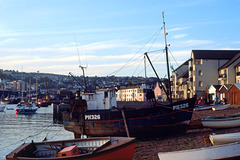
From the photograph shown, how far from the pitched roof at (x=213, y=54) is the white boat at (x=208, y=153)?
5551 centimetres

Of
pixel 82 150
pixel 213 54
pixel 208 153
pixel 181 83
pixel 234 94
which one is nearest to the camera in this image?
pixel 208 153

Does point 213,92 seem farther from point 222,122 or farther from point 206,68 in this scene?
point 222,122

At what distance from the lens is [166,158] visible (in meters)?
15.8

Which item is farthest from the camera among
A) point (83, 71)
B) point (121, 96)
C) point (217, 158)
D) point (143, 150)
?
point (121, 96)

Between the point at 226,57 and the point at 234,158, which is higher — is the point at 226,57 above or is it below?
above

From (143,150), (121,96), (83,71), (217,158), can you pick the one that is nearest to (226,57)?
(83,71)

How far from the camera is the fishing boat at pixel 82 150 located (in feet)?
53.0

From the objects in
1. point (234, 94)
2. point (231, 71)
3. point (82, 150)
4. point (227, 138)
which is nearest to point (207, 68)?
point (231, 71)

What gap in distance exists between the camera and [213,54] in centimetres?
7100

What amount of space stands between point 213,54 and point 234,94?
23444 mm

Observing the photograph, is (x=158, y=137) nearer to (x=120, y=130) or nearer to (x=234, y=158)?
(x=120, y=130)

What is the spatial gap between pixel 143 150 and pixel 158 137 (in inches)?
194

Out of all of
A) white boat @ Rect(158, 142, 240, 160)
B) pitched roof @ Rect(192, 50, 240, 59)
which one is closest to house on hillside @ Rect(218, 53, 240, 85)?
pitched roof @ Rect(192, 50, 240, 59)

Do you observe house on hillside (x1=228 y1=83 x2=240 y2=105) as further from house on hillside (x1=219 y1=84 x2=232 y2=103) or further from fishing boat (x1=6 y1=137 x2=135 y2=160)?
fishing boat (x1=6 y1=137 x2=135 y2=160)
